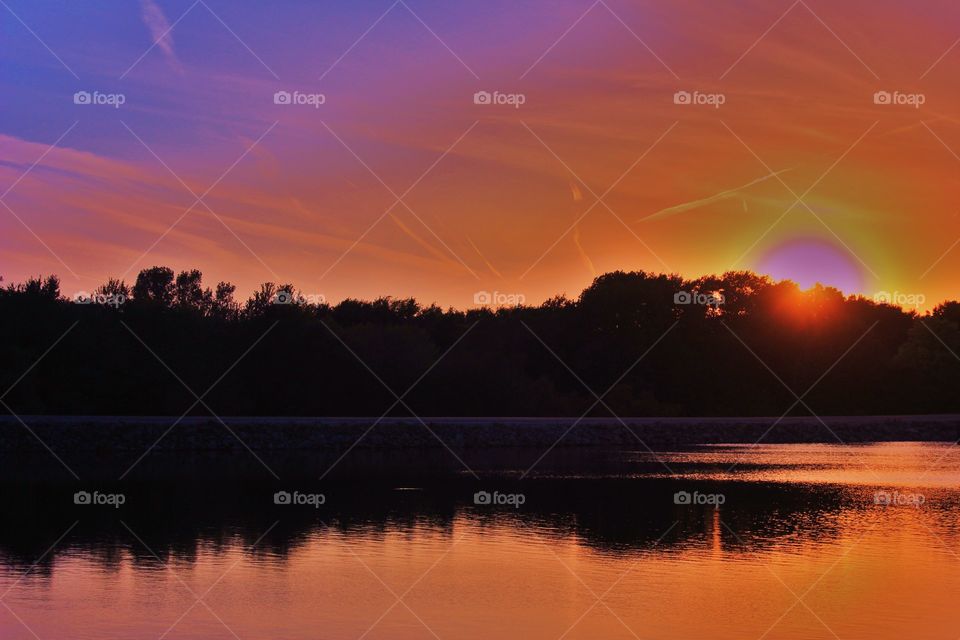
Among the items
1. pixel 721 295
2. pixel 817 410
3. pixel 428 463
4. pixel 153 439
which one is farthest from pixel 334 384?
pixel 721 295

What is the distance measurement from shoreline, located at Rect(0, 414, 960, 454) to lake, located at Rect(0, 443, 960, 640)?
1276cm

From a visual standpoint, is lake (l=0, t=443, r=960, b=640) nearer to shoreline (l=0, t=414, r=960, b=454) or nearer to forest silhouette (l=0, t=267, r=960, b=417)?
shoreline (l=0, t=414, r=960, b=454)

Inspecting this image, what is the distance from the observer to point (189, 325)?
196ft

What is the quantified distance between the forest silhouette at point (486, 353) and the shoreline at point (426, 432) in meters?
5.02

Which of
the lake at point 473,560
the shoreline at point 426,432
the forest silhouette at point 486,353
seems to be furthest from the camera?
the forest silhouette at point 486,353

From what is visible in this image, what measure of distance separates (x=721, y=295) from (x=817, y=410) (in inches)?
623

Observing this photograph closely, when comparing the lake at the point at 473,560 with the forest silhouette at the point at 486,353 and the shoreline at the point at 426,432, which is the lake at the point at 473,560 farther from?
the forest silhouette at the point at 486,353

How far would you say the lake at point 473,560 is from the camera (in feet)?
46.6

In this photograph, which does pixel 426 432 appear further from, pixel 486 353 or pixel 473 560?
pixel 473 560

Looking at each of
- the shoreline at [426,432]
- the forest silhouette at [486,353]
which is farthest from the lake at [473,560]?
the forest silhouette at [486,353]

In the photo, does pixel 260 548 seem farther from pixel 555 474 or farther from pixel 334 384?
pixel 334 384

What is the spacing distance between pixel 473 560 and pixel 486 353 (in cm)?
4846

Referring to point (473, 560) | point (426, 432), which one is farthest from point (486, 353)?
point (473, 560)

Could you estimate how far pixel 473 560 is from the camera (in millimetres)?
19016
